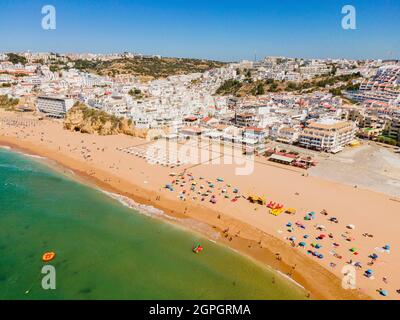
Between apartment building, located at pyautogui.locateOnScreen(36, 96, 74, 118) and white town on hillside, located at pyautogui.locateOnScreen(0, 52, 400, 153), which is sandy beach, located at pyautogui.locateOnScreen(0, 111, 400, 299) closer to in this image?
white town on hillside, located at pyautogui.locateOnScreen(0, 52, 400, 153)

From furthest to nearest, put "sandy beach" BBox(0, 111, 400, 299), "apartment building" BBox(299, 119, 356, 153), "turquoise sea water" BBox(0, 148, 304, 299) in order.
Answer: "apartment building" BBox(299, 119, 356, 153)
"sandy beach" BBox(0, 111, 400, 299)
"turquoise sea water" BBox(0, 148, 304, 299)

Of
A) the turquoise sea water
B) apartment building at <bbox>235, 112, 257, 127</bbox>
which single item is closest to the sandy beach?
the turquoise sea water

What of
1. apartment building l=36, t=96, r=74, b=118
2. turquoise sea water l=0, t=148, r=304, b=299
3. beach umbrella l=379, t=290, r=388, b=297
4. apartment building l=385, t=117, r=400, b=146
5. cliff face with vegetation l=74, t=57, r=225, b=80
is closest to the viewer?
beach umbrella l=379, t=290, r=388, b=297

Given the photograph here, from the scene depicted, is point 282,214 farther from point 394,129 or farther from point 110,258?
point 394,129

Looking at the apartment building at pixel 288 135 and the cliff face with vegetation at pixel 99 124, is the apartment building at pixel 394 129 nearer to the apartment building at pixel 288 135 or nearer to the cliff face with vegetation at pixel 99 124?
the apartment building at pixel 288 135

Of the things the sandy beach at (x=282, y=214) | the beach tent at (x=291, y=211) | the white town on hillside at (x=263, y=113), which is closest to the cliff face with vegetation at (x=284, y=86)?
the white town on hillside at (x=263, y=113)

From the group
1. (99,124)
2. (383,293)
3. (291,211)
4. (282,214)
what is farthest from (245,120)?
(383,293)
